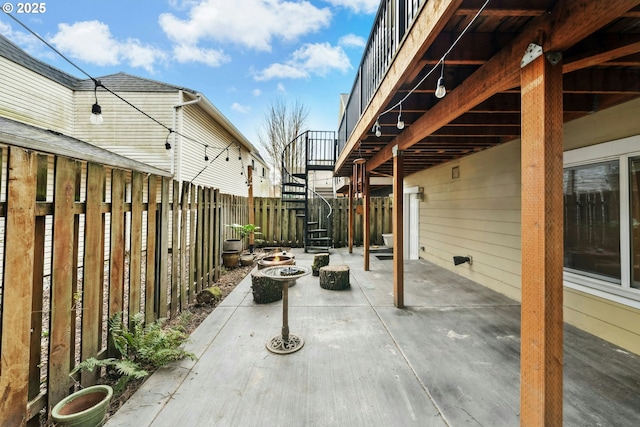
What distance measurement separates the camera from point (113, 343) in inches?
78.3

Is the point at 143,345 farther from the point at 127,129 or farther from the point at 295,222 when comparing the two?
the point at 127,129

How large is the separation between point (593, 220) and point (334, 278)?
3151mm

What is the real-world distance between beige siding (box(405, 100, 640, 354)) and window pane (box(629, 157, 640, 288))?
28 cm

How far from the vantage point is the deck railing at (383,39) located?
2.03 meters

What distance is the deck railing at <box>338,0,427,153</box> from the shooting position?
203cm

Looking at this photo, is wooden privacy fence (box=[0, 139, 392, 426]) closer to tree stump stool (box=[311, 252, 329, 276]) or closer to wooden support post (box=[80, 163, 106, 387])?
wooden support post (box=[80, 163, 106, 387])

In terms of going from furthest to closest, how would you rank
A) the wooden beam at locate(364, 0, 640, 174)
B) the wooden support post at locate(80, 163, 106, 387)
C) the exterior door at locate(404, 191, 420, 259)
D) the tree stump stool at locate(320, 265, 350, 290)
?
the exterior door at locate(404, 191, 420, 259), the tree stump stool at locate(320, 265, 350, 290), the wooden support post at locate(80, 163, 106, 387), the wooden beam at locate(364, 0, 640, 174)

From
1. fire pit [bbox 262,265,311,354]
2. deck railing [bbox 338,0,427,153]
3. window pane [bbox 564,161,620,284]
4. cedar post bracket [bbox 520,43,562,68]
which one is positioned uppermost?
deck railing [bbox 338,0,427,153]

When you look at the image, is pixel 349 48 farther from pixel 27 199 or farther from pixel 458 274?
pixel 27 199

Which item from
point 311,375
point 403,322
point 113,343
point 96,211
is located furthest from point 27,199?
point 403,322

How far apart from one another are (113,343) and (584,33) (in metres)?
3.47

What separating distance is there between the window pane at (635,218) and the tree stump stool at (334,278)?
3.06 m

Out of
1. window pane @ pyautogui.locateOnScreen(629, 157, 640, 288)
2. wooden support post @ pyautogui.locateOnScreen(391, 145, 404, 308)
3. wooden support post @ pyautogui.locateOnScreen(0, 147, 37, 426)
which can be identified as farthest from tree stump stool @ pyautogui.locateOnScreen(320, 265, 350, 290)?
wooden support post @ pyautogui.locateOnScreen(0, 147, 37, 426)

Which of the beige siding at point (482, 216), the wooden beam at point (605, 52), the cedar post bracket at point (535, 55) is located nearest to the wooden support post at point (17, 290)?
the cedar post bracket at point (535, 55)
